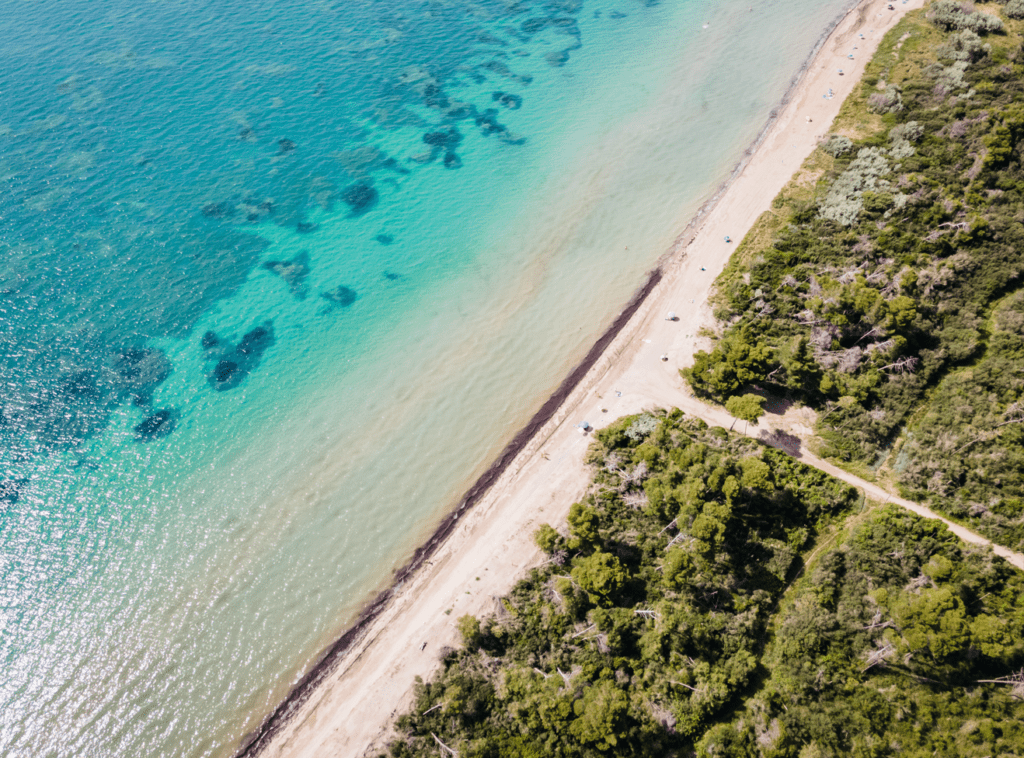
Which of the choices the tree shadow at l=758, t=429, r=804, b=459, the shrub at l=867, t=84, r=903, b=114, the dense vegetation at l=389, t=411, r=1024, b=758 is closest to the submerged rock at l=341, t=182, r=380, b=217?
the dense vegetation at l=389, t=411, r=1024, b=758

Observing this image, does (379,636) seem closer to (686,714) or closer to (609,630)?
(609,630)

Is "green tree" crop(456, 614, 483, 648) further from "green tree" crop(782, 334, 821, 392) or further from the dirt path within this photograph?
"green tree" crop(782, 334, 821, 392)

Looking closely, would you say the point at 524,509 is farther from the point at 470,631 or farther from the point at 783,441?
the point at 783,441

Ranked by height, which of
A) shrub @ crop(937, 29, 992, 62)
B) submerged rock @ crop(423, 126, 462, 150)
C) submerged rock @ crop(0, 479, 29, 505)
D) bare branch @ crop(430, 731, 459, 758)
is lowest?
bare branch @ crop(430, 731, 459, 758)

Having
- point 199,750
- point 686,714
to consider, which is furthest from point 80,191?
point 686,714

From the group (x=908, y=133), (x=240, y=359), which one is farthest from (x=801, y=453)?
(x=240, y=359)

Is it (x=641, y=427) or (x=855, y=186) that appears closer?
(x=641, y=427)
